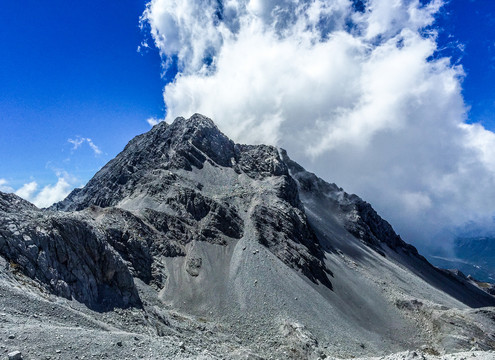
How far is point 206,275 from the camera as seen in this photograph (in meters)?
77.4

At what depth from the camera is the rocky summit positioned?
30469 millimetres

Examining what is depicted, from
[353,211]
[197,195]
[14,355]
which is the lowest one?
[14,355]

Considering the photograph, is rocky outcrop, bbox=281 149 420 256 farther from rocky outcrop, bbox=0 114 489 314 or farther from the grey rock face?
the grey rock face

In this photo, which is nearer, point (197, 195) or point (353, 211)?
point (197, 195)

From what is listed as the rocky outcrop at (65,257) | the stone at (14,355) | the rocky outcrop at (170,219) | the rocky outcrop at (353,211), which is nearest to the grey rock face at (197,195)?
the rocky outcrop at (170,219)

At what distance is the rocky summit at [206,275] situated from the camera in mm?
30469

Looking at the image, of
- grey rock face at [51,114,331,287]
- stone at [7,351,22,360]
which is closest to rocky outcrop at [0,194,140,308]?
stone at [7,351,22,360]

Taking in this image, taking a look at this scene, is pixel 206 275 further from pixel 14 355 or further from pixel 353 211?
pixel 353 211

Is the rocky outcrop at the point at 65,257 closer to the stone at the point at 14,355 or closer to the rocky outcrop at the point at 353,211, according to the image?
the stone at the point at 14,355

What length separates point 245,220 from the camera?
4008 inches

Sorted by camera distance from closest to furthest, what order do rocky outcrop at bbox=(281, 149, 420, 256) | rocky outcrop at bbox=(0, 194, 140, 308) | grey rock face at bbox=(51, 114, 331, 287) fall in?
rocky outcrop at bbox=(0, 194, 140, 308) < grey rock face at bbox=(51, 114, 331, 287) < rocky outcrop at bbox=(281, 149, 420, 256)

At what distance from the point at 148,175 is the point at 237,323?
72.6 meters

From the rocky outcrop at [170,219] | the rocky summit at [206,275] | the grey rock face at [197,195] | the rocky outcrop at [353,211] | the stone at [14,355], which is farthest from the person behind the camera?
the rocky outcrop at [353,211]

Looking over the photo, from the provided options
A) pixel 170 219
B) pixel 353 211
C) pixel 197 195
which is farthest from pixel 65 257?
pixel 353 211
